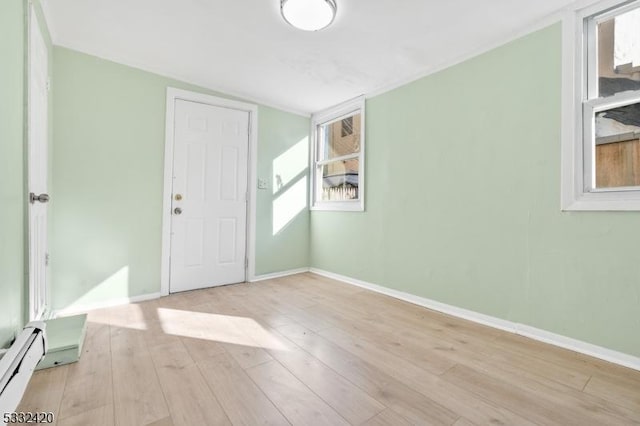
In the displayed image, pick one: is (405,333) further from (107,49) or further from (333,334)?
(107,49)

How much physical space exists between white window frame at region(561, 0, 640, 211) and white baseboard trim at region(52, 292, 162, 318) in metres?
3.55

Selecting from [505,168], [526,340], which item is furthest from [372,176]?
[526,340]

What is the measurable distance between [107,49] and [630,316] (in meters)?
4.29

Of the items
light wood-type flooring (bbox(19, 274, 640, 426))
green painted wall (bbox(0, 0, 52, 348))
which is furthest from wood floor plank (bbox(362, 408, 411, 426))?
green painted wall (bbox(0, 0, 52, 348))

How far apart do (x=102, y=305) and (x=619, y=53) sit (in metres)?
4.33

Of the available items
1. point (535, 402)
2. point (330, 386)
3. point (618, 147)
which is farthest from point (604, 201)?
point (330, 386)

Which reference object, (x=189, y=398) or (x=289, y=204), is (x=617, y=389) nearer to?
(x=189, y=398)

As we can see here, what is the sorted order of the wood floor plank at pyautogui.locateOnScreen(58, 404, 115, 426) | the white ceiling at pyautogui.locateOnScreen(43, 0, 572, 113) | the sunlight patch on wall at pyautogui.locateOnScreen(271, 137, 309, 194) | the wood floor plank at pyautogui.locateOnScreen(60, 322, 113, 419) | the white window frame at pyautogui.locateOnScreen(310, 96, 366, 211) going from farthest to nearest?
the sunlight patch on wall at pyautogui.locateOnScreen(271, 137, 309, 194)
the white window frame at pyautogui.locateOnScreen(310, 96, 366, 211)
the white ceiling at pyautogui.locateOnScreen(43, 0, 572, 113)
the wood floor plank at pyautogui.locateOnScreen(60, 322, 113, 419)
the wood floor plank at pyautogui.locateOnScreen(58, 404, 115, 426)

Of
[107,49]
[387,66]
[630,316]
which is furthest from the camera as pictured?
[387,66]

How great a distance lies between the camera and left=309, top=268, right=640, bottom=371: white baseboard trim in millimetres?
1776

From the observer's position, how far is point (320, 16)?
2.07 m

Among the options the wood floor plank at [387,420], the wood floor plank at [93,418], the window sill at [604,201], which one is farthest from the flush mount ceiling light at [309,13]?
the wood floor plank at [93,418]

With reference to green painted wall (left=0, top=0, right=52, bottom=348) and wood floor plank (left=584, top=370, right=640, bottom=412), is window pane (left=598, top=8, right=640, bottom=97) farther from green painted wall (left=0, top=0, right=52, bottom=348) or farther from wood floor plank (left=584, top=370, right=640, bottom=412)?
green painted wall (left=0, top=0, right=52, bottom=348)

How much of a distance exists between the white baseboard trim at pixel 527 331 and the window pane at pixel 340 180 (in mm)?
1215
